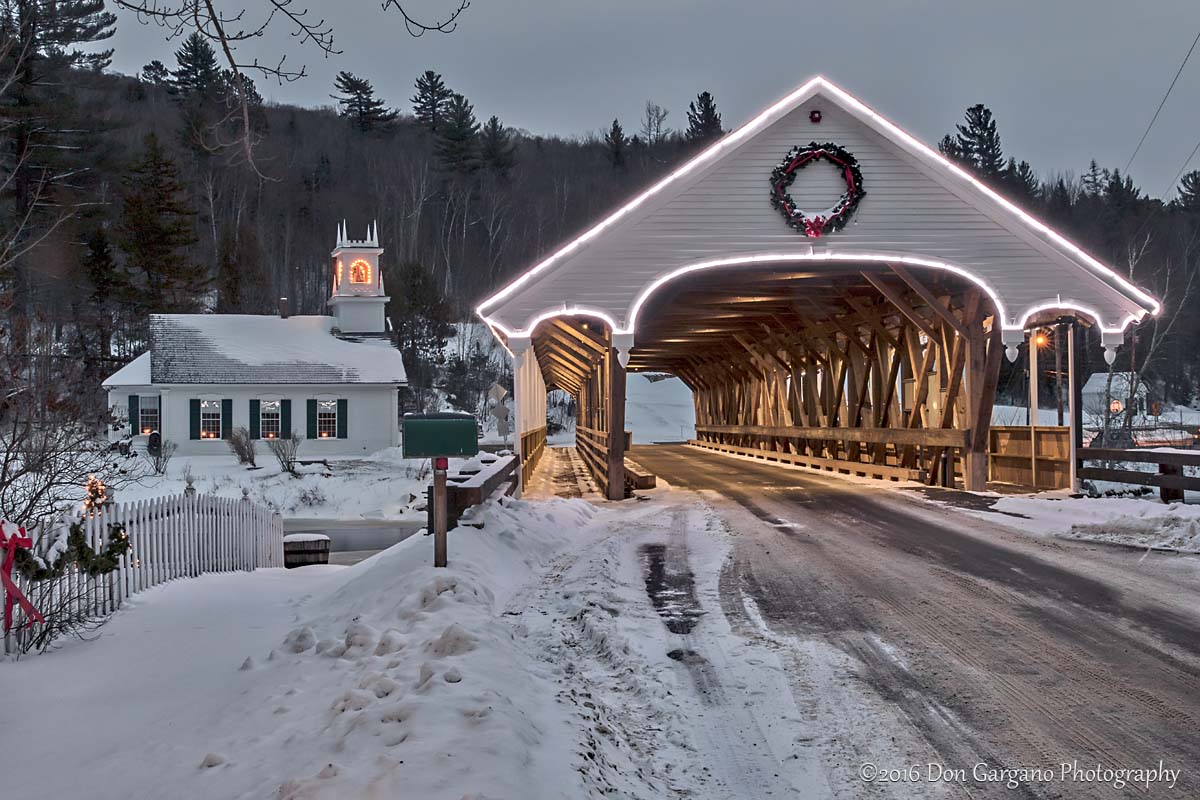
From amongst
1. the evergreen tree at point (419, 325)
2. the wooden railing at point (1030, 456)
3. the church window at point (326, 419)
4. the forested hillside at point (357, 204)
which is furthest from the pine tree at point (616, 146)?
the wooden railing at point (1030, 456)

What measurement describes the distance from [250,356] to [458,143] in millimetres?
39882

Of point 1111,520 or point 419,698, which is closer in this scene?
point 419,698

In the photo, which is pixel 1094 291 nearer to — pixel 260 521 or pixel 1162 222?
pixel 260 521

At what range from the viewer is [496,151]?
→ 246 feet

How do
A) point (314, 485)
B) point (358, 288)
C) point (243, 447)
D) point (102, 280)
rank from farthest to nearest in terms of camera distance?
point (102, 280) < point (358, 288) < point (243, 447) < point (314, 485)

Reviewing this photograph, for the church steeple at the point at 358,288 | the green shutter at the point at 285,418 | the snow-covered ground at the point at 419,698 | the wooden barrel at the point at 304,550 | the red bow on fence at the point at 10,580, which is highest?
the church steeple at the point at 358,288

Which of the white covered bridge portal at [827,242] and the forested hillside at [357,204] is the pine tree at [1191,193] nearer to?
the forested hillside at [357,204]

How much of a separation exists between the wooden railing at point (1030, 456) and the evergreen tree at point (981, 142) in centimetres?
5502

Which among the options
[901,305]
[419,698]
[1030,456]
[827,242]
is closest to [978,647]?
[419,698]

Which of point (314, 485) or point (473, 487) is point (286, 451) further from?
point (473, 487)

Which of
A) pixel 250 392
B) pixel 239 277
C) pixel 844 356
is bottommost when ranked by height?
pixel 250 392

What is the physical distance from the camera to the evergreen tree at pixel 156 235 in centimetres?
4400

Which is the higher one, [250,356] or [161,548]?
[250,356]

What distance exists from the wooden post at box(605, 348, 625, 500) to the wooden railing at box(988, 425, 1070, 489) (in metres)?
7.12
